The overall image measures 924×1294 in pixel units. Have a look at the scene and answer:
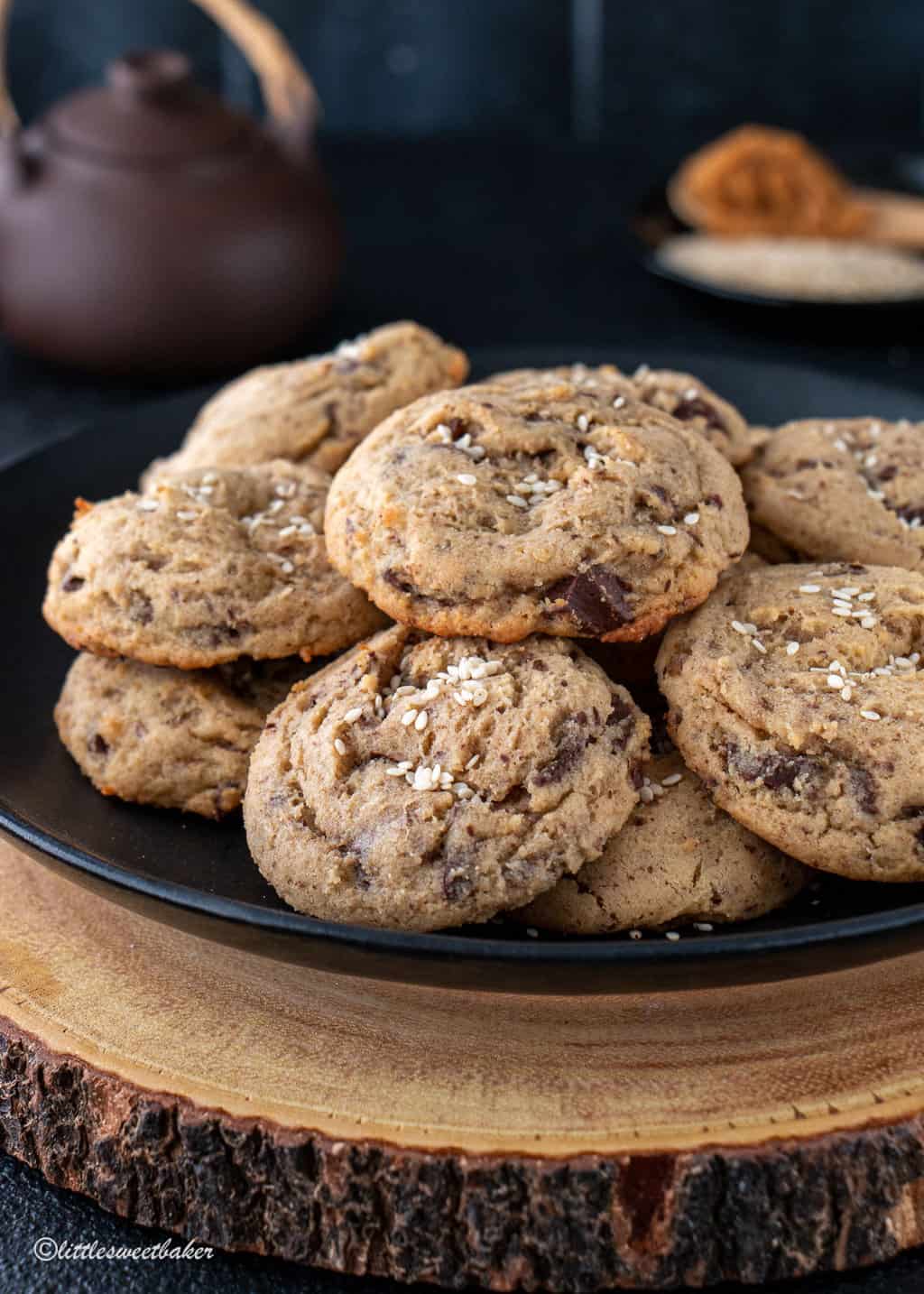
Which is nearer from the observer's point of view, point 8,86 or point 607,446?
point 607,446

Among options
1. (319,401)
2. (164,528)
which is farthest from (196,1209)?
(319,401)

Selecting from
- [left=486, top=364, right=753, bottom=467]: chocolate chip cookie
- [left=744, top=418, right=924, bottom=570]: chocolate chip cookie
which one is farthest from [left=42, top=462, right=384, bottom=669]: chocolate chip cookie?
[left=744, top=418, right=924, bottom=570]: chocolate chip cookie

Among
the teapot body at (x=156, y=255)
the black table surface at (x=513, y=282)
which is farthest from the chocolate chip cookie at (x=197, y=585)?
the teapot body at (x=156, y=255)

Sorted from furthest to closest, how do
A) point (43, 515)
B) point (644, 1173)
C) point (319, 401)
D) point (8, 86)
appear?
point (8, 86) < point (43, 515) < point (319, 401) < point (644, 1173)

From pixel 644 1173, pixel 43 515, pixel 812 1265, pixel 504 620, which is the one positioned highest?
pixel 504 620

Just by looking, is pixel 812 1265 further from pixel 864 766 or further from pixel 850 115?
pixel 850 115

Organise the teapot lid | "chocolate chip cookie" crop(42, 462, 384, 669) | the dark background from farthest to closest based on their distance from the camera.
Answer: the dark background < the teapot lid < "chocolate chip cookie" crop(42, 462, 384, 669)

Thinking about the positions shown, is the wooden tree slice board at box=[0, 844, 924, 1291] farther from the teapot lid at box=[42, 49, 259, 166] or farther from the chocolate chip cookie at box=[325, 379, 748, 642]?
the teapot lid at box=[42, 49, 259, 166]

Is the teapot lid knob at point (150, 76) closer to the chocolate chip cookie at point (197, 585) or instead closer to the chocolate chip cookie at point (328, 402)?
the chocolate chip cookie at point (328, 402)
